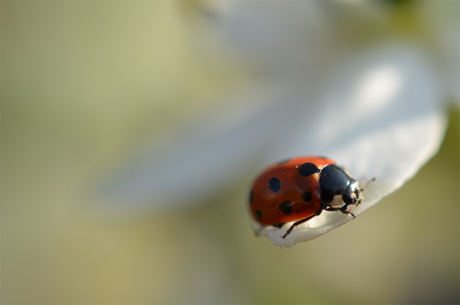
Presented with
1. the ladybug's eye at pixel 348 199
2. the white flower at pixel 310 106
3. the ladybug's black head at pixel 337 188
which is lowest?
the ladybug's eye at pixel 348 199

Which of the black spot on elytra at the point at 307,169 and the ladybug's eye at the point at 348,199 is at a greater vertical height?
the black spot on elytra at the point at 307,169

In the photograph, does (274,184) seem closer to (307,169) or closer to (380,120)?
(307,169)

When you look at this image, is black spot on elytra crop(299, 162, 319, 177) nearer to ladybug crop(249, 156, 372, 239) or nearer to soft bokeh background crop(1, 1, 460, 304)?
ladybug crop(249, 156, 372, 239)

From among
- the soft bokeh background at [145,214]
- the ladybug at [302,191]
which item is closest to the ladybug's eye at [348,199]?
the ladybug at [302,191]

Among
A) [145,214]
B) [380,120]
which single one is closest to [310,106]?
[380,120]

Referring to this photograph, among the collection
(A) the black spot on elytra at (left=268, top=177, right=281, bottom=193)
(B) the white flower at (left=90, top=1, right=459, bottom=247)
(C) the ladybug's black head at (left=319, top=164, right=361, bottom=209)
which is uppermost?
(B) the white flower at (left=90, top=1, right=459, bottom=247)

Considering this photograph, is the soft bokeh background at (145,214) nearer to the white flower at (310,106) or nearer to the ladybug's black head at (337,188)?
the white flower at (310,106)

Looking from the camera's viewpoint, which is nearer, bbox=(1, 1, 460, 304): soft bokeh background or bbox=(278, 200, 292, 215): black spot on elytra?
bbox=(278, 200, 292, 215): black spot on elytra

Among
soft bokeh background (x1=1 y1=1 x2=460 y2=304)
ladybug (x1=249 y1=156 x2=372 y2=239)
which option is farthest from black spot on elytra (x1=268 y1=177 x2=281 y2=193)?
soft bokeh background (x1=1 y1=1 x2=460 y2=304)
